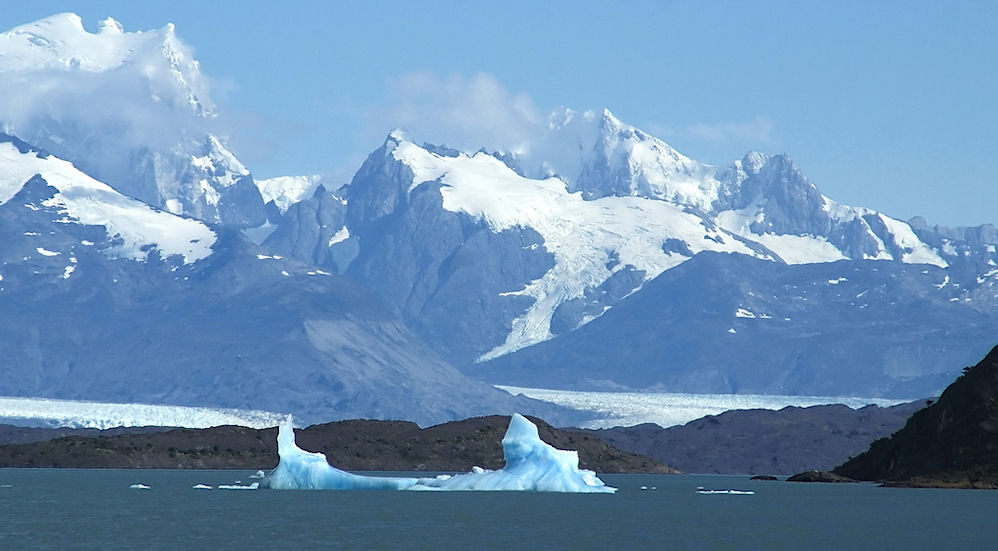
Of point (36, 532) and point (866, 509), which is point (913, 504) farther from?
point (36, 532)

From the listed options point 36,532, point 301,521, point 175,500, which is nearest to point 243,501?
point 175,500

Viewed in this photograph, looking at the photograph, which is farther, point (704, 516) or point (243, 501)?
point (243, 501)

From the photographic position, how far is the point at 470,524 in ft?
511

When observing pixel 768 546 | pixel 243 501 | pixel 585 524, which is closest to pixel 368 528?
pixel 585 524

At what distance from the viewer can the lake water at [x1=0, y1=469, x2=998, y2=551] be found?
435ft

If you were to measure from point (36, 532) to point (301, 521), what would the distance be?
24.7 m

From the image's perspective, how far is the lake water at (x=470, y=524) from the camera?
435 feet

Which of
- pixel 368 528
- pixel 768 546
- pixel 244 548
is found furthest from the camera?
pixel 368 528

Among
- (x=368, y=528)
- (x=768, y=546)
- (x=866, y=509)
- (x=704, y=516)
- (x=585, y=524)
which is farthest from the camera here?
(x=866, y=509)

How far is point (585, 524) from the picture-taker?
516 ft

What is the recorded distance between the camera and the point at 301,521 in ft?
509

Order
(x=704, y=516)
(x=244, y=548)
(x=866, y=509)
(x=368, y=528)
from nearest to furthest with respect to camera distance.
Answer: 1. (x=244, y=548)
2. (x=368, y=528)
3. (x=704, y=516)
4. (x=866, y=509)

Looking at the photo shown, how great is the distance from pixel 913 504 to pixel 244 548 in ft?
302

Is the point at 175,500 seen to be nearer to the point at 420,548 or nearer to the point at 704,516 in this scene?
the point at 704,516
